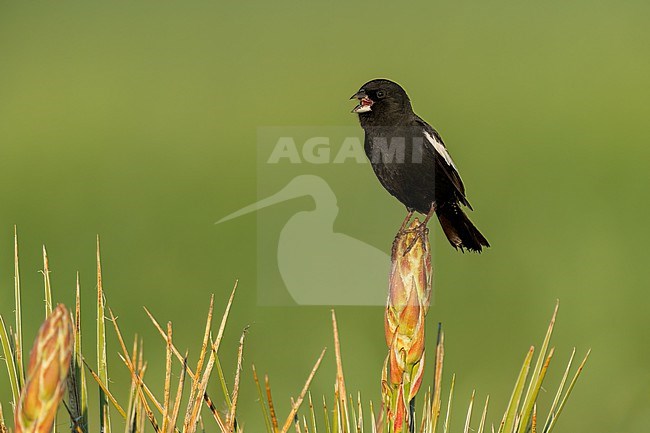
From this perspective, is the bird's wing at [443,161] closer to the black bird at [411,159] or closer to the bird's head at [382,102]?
the black bird at [411,159]

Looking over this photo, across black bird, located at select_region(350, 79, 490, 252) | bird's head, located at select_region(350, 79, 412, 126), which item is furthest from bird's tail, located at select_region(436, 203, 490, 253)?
bird's head, located at select_region(350, 79, 412, 126)

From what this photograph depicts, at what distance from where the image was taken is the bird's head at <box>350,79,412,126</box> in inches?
90.9

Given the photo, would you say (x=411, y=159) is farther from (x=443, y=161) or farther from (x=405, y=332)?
(x=405, y=332)

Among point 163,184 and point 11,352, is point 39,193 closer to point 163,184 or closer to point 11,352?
point 163,184

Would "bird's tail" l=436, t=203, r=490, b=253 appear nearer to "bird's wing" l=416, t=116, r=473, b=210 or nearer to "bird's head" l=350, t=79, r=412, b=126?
"bird's wing" l=416, t=116, r=473, b=210

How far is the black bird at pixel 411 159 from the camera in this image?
2271mm

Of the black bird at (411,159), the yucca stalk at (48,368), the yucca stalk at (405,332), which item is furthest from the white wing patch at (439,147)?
the yucca stalk at (48,368)

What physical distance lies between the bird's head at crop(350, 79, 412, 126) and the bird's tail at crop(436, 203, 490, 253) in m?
0.28

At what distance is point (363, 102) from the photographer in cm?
233

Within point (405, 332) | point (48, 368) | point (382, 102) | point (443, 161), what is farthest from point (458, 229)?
point (48, 368)

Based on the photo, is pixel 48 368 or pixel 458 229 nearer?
pixel 48 368

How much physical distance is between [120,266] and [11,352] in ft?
15.5

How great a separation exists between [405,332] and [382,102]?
1.38m

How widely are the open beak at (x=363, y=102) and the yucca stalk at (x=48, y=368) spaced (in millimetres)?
1733
